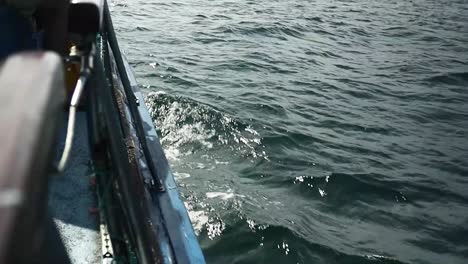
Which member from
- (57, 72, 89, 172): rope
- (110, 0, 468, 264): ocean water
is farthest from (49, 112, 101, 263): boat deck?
(110, 0, 468, 264): ocean water

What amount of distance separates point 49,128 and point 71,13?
1598 millimetres

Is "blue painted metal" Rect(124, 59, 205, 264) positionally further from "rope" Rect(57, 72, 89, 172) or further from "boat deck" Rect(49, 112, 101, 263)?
"rope" Rect(57, 72, 89, 172)

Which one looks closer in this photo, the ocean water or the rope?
the rope

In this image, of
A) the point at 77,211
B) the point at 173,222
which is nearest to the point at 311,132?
the point at 173,222

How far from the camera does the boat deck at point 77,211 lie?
261 cm

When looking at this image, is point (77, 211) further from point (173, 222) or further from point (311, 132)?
point (311, 132)

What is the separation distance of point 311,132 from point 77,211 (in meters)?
4.15

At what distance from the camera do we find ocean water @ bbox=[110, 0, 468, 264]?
14.5 feet

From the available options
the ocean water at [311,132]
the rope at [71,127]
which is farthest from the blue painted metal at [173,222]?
the rope at [71,127]

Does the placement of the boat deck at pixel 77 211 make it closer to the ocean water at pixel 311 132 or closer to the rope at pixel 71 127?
the rope at pixel 71 127

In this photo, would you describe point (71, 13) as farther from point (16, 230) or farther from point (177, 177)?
point (177, 177)

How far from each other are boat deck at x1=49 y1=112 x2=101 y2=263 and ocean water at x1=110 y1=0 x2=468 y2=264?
4.49ft

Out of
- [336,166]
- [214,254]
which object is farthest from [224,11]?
[214,254]

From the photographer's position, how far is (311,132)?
21.2ft
